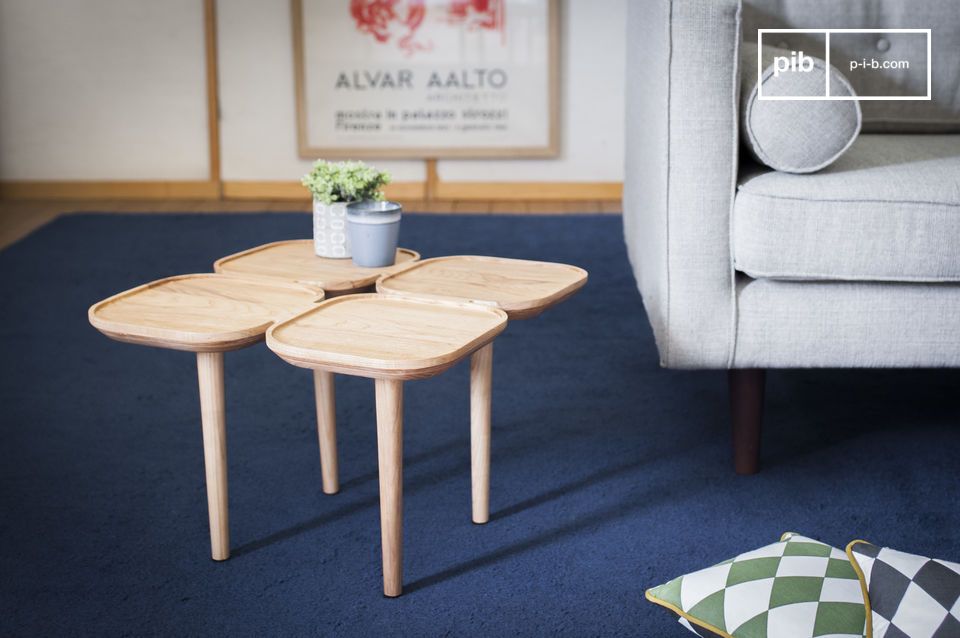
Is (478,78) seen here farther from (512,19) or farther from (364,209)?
(364,209)

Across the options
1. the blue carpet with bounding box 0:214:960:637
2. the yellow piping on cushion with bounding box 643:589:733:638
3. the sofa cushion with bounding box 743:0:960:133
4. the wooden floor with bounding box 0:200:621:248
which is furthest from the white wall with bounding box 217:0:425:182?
the yellow piping on cushion with bounding box 643:589:733:638

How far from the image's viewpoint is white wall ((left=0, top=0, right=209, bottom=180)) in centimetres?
358

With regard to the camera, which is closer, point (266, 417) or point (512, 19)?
point (266, 417)

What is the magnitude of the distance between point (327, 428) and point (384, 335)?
33 centimetres

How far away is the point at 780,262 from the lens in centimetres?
144

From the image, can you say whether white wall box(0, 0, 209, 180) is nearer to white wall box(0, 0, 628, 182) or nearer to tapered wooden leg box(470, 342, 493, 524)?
white wall box(0, 0, 628, 182)

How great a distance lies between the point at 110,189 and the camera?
372cm

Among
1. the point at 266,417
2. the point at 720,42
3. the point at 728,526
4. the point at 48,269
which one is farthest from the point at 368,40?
the point at 728,526

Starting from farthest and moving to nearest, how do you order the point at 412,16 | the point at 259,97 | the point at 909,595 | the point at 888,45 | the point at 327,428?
the point at 259,97 < the point at 412,16 < the point at 888,45 < the point at 327,428 < the point at 909,595

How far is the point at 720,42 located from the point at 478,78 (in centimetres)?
220

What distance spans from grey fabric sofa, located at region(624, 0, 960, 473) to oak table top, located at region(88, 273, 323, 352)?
0.50 metres

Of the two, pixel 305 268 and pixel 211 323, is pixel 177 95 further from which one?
pixel 211 323

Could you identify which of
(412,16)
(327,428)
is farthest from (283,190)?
(327,428)

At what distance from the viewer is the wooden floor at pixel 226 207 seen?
137 inches
